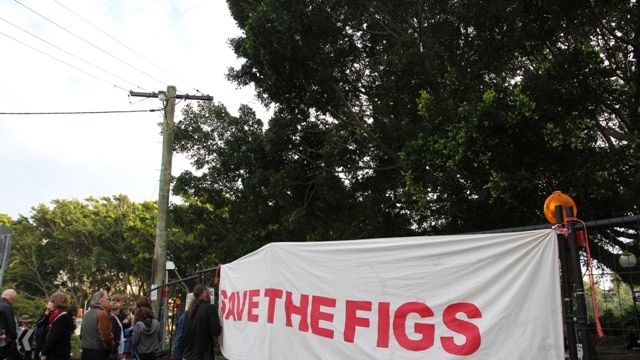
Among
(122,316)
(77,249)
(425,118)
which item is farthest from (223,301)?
(77,249)

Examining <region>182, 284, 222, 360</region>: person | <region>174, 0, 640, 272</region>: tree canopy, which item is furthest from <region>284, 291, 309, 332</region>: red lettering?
<region>174, 0, 640, 272</region>: tree canopy

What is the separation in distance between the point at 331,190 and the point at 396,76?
3.44 meters

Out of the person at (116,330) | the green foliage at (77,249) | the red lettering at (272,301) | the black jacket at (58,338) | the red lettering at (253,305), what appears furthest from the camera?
the green foliage at (77,249)

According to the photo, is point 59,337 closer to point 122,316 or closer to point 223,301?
point 223,301

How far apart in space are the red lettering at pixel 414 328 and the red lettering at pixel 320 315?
804 millimetres

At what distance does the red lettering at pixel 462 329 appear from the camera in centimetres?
339

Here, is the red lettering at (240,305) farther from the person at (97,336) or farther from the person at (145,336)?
the person at (145,336)

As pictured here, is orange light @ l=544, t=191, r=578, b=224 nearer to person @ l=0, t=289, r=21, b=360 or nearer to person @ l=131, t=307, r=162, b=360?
person @ l=131, t=307, r=162, b=360

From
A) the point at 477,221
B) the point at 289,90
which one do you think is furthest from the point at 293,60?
the point at 477,221

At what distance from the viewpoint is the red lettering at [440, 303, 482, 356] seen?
339 cm

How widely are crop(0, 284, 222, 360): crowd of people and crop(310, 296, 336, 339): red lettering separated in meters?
1.83

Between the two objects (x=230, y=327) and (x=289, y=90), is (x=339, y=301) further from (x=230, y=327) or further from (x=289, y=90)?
(x=289, y=90)

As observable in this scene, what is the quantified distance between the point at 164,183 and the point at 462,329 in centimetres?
1099

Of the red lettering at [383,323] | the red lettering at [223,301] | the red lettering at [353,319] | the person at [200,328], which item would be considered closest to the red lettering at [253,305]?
the person at [200,328]
